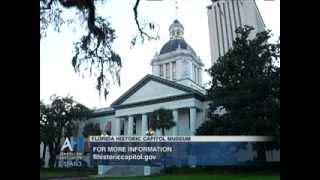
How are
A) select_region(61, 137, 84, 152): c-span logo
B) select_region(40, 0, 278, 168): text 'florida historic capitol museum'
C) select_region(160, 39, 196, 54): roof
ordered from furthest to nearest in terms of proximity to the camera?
select_region(40, 0, 278, 168): text 'florida historic capitol museum', select_region(61, 137, 84, 152): c-span logo, select_region(160, 39, 196, 54): roof

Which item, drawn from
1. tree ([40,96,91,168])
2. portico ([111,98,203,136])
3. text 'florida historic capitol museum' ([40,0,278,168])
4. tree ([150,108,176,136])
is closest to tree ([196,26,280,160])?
text 'florida historic capitol museum' ([40,0,278,168])

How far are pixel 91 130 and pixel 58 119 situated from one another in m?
2.08

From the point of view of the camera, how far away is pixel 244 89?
15508mm

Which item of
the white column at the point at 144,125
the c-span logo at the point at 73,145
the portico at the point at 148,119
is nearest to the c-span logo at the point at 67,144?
the c-span logo at the point at 73,145

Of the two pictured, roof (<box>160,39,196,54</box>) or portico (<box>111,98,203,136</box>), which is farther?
portico (<box>111,98,203,136</box>)

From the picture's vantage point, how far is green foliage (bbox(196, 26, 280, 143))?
578 inches

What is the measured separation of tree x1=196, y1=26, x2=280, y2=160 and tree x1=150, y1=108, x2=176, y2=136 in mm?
1741

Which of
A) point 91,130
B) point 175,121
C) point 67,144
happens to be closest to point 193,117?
point 175,121

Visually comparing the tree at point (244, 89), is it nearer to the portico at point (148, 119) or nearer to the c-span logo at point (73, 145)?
the portico at point (148, 119)

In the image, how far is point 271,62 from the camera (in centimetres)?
1537

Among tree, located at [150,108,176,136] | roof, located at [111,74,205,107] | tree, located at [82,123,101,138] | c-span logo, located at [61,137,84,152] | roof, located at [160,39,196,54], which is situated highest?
roof, located at [160,39,196,54]

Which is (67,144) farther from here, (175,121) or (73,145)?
(175,121)

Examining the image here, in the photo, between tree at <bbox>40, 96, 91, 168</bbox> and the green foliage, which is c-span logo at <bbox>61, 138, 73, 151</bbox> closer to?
tree at <bbox>40, 96, 91, 168</bbox>
